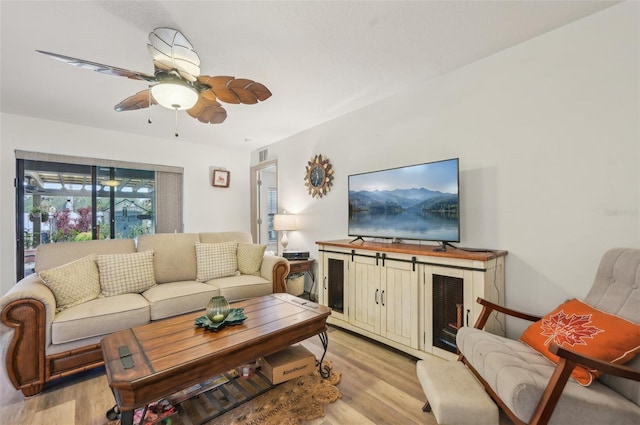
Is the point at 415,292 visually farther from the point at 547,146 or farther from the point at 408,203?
the point at 547,146

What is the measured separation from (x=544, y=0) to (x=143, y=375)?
3.10 m

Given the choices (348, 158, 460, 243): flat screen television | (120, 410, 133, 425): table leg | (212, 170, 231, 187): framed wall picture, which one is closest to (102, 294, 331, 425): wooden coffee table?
(120, 410, 133, 425): table leg

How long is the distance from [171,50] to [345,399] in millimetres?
2755

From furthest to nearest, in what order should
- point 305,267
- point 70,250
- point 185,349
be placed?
point 305,267 → point 70,250 → point 185,349

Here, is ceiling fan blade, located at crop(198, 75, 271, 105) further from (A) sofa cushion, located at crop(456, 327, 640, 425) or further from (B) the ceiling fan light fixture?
(A) sofa cushion, located at crop(456, 327, 640, 425)

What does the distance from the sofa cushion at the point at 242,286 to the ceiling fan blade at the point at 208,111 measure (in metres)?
1.70

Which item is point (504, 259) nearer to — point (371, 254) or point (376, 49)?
point (371, 254)

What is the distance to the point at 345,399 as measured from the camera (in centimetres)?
181

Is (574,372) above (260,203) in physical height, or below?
below

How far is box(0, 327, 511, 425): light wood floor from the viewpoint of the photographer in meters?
1.65

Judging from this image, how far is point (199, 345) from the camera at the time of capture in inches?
61.1

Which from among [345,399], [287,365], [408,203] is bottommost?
[345,399]

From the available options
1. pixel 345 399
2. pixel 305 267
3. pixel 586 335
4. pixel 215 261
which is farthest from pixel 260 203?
pixel 586 335

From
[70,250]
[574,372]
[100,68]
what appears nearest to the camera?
[574,372]
